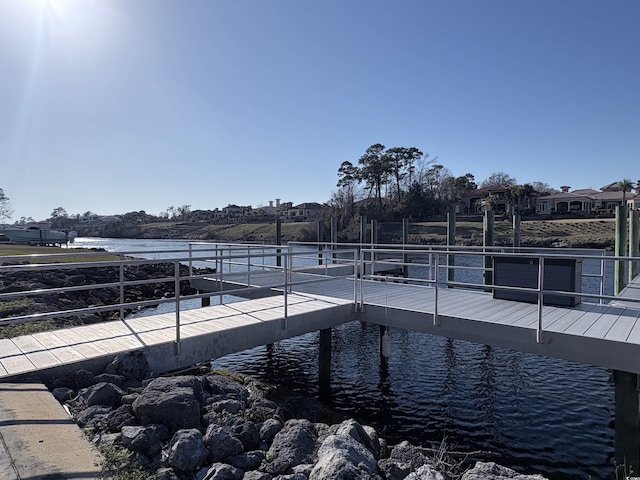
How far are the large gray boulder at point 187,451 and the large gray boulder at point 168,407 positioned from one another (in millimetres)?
321

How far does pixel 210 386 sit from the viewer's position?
5.44 metres

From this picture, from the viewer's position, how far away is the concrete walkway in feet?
10.2

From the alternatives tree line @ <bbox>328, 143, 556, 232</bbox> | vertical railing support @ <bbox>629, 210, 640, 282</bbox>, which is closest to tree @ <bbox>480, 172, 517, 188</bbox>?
tree line @ <bbox>328, 143, 556, 232</bbox>

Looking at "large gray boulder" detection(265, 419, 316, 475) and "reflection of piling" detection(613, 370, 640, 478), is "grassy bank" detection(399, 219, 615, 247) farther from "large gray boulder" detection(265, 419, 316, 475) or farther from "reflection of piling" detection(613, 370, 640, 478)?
"large gray boulder" detection(265, 419, 316, 475)

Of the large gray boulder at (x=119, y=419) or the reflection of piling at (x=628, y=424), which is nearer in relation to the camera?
the large gray boulder at (x=119, y=419)

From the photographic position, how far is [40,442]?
3.48 metres

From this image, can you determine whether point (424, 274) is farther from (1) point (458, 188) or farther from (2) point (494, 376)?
(1) point (458, 188)

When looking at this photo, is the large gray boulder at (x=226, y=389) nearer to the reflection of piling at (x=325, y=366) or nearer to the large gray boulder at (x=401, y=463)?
the large gray boulder at (x=401, y=463)

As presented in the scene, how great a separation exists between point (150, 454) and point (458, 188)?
77.5 m

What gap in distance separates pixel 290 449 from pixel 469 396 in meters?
5.84

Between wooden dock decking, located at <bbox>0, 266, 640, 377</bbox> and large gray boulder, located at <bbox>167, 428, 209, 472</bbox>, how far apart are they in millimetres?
1975

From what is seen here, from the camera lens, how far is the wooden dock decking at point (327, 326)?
5.71 meters

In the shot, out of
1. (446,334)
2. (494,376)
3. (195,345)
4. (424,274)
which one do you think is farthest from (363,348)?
(424,274)

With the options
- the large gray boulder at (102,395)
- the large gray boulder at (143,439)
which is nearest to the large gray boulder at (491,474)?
the large gray boulder at (143,439)
